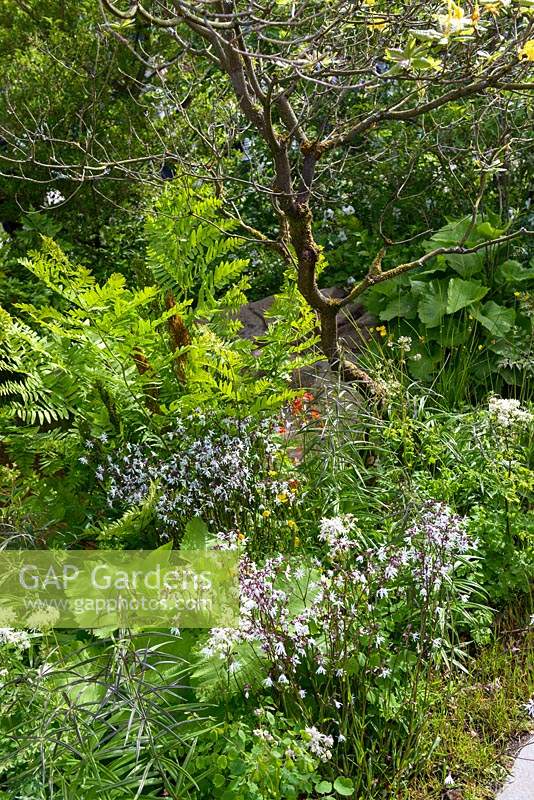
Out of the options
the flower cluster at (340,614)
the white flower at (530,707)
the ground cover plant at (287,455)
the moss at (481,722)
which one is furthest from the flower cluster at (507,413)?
the white flower at (530,707)

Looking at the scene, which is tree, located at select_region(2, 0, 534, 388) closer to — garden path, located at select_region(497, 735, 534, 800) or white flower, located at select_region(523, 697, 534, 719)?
white flower, located at select_region(523, 697, 534, 719)

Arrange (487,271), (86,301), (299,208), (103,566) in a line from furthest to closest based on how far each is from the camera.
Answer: (487,271) → (299,208) → (86,301) → (103,566)

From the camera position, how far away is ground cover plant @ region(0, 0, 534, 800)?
2322 millimetres

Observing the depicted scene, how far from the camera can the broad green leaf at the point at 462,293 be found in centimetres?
471

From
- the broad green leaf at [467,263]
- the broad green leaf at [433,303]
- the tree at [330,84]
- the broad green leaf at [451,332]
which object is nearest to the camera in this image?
the tree at [330,84]

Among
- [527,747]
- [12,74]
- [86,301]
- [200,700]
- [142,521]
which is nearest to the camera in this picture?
[200,700]

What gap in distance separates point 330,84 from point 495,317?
2.10 m

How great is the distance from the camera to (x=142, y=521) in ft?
10.1

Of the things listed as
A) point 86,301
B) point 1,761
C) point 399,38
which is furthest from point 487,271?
point 1,761

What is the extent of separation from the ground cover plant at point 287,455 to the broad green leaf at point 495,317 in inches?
0.7

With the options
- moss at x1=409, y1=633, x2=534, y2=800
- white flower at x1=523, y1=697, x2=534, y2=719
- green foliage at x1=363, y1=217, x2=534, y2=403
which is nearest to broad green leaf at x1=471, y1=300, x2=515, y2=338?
green foliage at x1=363, y1=217, x2=534, y2=403

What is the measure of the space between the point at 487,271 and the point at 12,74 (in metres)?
3.32

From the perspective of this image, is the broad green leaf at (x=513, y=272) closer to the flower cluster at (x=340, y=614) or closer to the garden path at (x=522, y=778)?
the flower cluster at (x=340, y=614)

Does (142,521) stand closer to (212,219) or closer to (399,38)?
(212,219)
